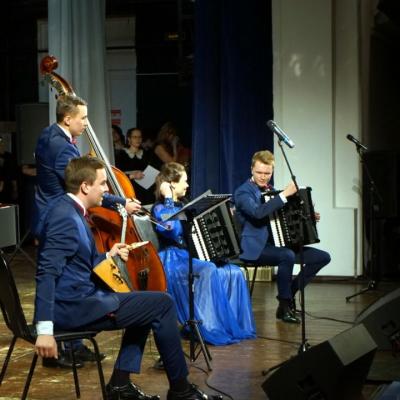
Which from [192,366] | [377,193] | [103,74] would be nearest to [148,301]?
[192,366]

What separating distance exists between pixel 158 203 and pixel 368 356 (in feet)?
8.03

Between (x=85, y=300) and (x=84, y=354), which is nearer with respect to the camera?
(x=85, y=300)

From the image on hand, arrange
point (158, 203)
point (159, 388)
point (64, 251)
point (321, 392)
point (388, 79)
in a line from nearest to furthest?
1. point (321, 392)
2. point (64, 251)
3. point (159, 388)
4. point (158, 203)
5. point (388, 79)

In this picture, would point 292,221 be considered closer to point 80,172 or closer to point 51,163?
point 51,163

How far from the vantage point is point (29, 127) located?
843 cm

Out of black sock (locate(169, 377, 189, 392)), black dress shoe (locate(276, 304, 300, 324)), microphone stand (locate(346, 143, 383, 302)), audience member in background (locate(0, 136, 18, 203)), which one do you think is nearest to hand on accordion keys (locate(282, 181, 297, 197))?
black dress shoe (locate(276, 304, 300, 324))

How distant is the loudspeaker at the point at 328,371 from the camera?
3.12 m

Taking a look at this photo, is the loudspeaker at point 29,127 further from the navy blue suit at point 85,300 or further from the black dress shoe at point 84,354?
the navy blue suit at point 85,300

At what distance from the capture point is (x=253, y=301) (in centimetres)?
726

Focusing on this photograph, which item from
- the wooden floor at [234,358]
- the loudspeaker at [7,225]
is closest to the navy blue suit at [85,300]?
the wooden floor at [234,358]

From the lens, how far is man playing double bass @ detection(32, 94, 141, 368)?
5012mm

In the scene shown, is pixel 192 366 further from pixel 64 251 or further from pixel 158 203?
pixel 64 251

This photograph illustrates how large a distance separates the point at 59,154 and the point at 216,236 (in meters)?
1.21

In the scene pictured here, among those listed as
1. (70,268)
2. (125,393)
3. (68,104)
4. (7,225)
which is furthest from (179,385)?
(7,225)
